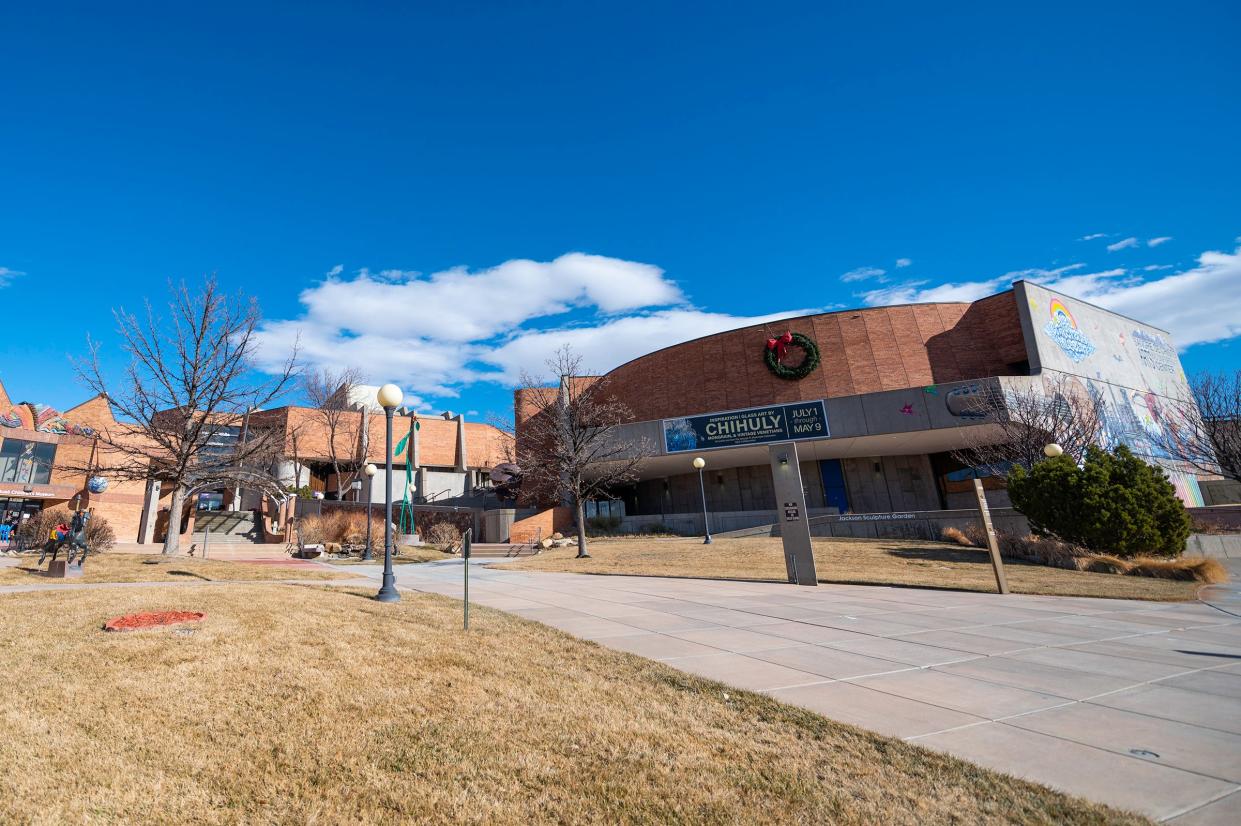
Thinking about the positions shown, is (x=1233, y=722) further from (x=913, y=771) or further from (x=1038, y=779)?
(x=913, y=771)

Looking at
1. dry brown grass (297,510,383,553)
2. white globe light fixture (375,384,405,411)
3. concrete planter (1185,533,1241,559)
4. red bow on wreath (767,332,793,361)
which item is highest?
red bow on wreath (767,332,793,361)

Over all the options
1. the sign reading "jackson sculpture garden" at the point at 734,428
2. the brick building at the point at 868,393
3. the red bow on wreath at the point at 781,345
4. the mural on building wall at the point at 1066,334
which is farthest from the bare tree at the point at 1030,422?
the red bow on wreath at the point at 781,345

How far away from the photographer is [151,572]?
13617 mm

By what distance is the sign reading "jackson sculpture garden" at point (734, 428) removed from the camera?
119 ft

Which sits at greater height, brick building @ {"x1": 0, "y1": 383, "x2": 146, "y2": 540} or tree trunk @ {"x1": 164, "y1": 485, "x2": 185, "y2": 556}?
brick building @ {"x1": 0, "y1": 383, "x2": 146, "y2": 540}

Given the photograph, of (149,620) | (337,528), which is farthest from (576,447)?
(149,620)

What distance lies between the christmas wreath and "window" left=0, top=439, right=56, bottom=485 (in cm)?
4797

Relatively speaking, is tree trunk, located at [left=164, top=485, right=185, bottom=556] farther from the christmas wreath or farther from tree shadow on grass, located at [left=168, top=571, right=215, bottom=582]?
the christmas wreath

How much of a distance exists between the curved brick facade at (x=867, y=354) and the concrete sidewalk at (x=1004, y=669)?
27402 millimetres

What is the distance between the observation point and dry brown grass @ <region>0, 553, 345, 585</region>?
1224 centimetres

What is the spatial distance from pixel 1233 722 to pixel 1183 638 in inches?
185

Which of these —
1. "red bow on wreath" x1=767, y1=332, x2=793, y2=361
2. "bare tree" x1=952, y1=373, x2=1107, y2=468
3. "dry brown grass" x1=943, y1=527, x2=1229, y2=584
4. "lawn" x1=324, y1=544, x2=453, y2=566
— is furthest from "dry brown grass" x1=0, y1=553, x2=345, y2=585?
"red bow on wreath" x1=767, y1=332, x2=793, y2=361

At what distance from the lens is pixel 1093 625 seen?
27.6ft

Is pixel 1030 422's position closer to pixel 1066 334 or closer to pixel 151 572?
pixel 1066 334
